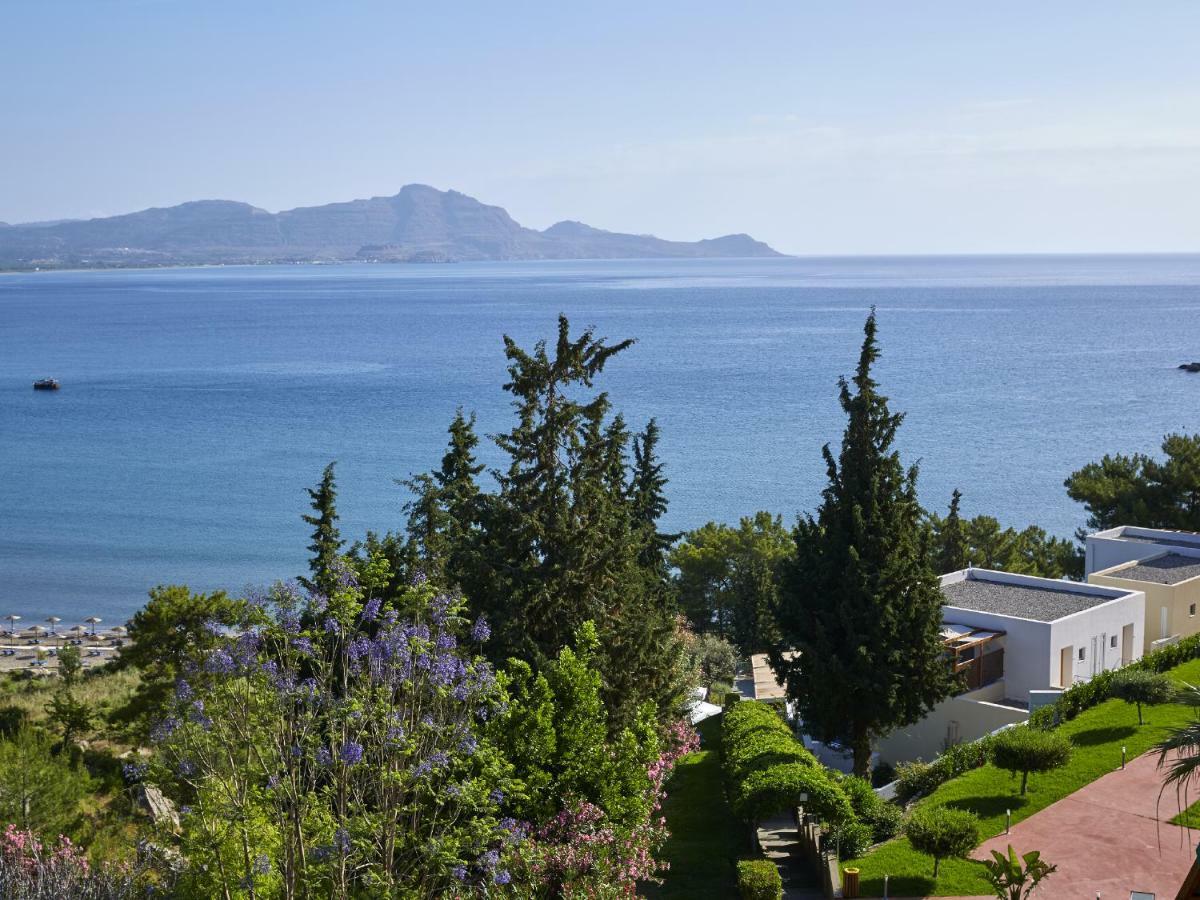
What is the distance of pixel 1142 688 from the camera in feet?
70.3

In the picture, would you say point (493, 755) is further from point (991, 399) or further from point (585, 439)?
point (991, 399)

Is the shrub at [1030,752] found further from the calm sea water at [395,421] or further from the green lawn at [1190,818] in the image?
the calm sea water at [395,421]

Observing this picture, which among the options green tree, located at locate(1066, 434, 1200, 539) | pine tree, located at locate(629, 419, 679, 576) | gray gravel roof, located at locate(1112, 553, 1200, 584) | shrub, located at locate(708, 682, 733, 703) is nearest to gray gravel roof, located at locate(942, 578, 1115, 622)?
gray gravel roof, located at locate(1112, 553, 1200, 584)

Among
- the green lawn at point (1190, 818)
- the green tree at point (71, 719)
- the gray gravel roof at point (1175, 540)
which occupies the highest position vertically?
the gray gravel roof at point (1175, 540)

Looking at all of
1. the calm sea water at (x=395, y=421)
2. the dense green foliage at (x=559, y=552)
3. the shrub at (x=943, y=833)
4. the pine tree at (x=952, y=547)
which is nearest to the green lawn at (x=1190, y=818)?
the shrub at (x=943, y=833)

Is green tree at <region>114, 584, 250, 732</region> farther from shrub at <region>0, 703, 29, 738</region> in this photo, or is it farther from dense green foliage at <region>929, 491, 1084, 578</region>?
dense green foliage at <region>929, 491, 1084, 578</region>

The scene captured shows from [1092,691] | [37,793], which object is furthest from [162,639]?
[1092,691]

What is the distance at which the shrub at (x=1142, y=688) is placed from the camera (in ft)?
70.2

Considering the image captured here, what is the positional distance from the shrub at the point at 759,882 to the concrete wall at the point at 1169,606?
18.2 m

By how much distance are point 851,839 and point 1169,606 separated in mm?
17389

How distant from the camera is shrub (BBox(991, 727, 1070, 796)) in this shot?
61.1 ft

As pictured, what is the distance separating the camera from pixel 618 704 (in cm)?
1864

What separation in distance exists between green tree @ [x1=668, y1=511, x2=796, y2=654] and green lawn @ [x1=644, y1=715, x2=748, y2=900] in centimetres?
1506

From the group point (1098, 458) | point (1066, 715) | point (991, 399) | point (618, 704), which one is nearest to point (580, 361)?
point (618, 704)
